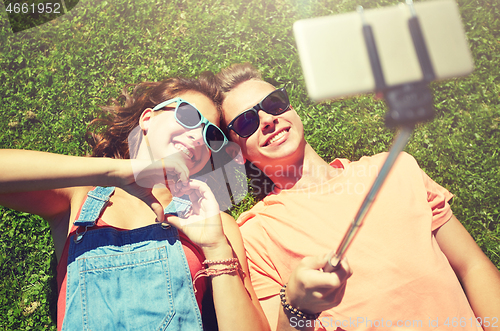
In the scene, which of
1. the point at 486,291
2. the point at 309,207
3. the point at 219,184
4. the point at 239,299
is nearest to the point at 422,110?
the point at 309,207

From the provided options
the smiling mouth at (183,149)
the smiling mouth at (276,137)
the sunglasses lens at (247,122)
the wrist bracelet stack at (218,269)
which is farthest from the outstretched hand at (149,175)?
the smiling mouth at (276,137)

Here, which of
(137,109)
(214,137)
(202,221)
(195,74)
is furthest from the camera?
(195,74)

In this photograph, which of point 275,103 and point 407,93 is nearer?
point 407,93

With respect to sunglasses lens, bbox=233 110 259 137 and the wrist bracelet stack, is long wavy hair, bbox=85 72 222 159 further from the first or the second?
the wrist bracelet stack

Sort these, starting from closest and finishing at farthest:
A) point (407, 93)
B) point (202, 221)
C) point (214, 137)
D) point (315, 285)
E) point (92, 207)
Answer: point (407, 93) → point (315, 285) → point (92, 207) → point (202, 221) → point (214, 137)

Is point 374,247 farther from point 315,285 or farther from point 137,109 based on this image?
point 137,109

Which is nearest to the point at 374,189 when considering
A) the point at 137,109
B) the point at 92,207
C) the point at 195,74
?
the point at 92,207

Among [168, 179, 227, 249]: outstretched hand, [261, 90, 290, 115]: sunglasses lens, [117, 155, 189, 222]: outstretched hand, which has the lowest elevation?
[168, 179, 227, 249]: outstretched hand

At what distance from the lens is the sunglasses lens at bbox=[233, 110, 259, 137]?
271 centimetres

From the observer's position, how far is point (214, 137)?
2.70 meters

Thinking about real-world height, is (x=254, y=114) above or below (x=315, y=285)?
above

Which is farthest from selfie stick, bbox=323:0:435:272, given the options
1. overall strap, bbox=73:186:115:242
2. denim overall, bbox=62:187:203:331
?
overall strap, bbox=73:186:115:242

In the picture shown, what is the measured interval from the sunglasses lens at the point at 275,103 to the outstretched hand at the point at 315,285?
55.4 inches

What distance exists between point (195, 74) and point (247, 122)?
4.79 ft
